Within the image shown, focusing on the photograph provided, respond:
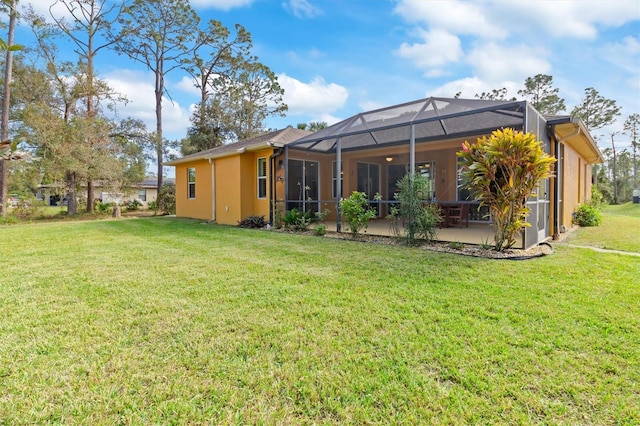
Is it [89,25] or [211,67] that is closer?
[89,25]

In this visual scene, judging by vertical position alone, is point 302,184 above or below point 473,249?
above

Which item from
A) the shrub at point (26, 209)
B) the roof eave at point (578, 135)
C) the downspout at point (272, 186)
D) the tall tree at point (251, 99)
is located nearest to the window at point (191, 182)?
the downspout at point (272, 186)

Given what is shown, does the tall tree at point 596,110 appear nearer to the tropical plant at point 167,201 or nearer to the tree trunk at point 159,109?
the tropical plant at point 167,201

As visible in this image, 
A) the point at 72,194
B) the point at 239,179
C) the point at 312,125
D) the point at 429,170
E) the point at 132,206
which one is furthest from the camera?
the point at 312,125

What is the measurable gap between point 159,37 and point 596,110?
3436 cm

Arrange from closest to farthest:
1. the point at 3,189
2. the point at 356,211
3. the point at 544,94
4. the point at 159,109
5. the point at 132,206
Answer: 1. the point at 356,211
2. the point at 3,189
3. the point at 132,206
4. the point at 159,109
5. the point at 544,94

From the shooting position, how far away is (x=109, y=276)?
430 cm

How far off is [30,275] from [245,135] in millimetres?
20243

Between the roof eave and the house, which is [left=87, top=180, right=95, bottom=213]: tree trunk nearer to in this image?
the house

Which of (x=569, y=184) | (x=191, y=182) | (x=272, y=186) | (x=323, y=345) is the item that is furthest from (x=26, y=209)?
(x=569, y=184)

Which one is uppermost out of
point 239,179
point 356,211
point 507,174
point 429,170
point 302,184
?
point 429,170

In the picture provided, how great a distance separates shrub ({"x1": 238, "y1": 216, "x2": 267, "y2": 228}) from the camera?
10195 mm

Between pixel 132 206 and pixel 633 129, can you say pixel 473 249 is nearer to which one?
pixel 132 206

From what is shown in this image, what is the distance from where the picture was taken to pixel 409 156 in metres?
11.0
